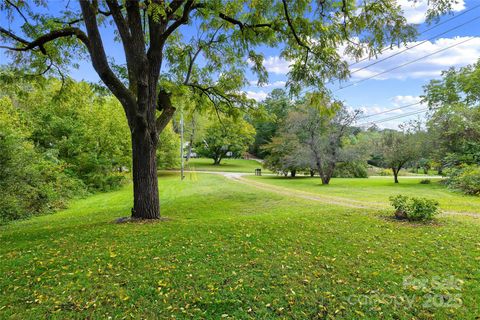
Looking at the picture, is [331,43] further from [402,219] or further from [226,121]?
[226,121]

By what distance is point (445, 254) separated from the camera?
4145mm

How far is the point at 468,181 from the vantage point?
13.5 meters

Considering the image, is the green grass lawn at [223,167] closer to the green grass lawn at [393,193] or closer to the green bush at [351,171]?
the green bush at [351,171]

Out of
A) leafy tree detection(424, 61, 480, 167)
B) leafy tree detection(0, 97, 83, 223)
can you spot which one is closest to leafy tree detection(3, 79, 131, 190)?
leafy tree detection(0, 97, 83, 223)

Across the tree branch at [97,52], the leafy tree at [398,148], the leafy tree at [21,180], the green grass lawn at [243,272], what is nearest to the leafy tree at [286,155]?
the leafy tree at [398,148]

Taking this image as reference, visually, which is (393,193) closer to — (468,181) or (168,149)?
(468,181)

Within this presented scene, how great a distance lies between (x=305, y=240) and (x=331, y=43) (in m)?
4.16

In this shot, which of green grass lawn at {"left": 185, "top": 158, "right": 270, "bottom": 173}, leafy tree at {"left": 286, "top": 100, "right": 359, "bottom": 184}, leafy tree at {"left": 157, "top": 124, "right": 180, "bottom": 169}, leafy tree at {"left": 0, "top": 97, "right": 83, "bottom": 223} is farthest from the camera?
green grass lawn at {"left": 185, "top": 158, "right": 270, "bottom": 173}

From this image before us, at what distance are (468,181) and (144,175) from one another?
607 inches

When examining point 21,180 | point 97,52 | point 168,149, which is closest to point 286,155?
point 168,149

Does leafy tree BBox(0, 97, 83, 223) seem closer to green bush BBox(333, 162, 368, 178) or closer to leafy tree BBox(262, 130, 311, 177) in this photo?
leafy tree BBox(262, 130, 311, 177)

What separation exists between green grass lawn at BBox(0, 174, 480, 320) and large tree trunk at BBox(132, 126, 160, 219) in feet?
2.32

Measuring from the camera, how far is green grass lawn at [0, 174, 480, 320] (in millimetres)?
2949

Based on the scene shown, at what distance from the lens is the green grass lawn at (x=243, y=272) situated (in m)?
2.95
